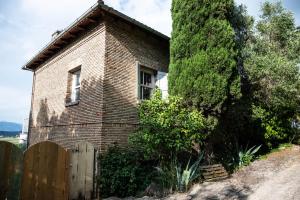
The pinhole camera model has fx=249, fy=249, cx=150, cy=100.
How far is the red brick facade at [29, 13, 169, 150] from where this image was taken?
8.48 metres

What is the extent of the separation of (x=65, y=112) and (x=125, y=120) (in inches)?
114

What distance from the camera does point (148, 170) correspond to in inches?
329

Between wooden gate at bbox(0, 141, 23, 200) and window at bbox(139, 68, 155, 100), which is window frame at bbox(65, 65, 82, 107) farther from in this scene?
wooden gate at bbox(0, 141, 23, 200)

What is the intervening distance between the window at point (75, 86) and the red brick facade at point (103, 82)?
0.78ft

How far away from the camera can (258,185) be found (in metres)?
7.04

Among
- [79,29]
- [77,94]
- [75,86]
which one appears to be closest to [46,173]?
[77,94]

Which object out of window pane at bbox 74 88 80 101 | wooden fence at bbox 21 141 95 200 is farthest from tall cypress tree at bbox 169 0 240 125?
wooden fence at bbox 21 141 95 200

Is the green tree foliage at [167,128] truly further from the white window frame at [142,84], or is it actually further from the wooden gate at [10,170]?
the wooden gate at [10,170]

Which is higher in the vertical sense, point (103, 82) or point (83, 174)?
point (103, 82)

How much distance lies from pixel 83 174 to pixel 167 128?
2.97 m

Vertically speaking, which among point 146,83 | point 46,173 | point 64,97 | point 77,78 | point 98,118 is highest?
point 77,78

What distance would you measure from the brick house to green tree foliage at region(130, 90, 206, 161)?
1.24 meters

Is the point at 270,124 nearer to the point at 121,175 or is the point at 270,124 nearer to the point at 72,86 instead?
the point at 121,175

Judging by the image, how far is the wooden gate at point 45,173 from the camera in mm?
6281
